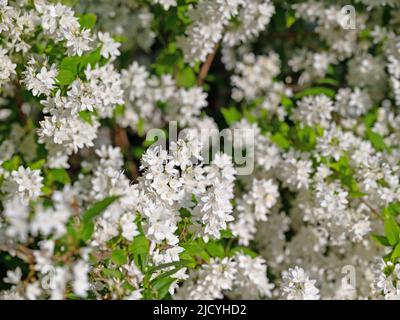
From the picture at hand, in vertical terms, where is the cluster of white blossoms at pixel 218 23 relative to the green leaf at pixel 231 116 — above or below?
above

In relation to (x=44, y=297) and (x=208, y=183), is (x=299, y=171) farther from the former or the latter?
(x=44, y=297)

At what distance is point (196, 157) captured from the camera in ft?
9.12

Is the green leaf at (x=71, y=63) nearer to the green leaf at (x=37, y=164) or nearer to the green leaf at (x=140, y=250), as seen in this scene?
the green leaf at (x=37, y=164)

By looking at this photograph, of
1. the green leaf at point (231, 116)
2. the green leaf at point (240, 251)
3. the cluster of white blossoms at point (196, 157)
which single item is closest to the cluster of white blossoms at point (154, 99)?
the cluster of white blossoms at point (196, 157)

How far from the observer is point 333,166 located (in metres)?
3.47

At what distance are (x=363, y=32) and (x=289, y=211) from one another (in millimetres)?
1355

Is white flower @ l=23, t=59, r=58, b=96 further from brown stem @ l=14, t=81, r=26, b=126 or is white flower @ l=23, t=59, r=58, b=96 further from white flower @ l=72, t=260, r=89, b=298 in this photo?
white flower @ l=72, t=260, r=89, b=298

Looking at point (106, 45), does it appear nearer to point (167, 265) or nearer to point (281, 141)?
→ point (281, 141)

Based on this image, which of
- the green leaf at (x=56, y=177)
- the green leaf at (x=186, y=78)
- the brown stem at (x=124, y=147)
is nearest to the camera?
the green leaf at (x=56, y=177)

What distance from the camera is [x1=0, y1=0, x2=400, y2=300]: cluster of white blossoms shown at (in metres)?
2.47

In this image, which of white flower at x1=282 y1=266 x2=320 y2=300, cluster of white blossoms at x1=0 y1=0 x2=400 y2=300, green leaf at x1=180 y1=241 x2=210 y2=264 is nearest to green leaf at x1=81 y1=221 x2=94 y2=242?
cluster of white blossoms at x1=0 y1=0 x2=400 y2=300

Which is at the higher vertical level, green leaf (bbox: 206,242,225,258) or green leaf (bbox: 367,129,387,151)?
green leaf (bbox: 367,129,387,151)

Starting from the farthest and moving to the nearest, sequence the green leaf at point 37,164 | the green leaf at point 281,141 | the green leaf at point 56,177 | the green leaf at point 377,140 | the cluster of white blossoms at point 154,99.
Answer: the cluster of white blossoms at point 154,99 < the green leaf at point 281,141 < the green leaf at point 377,140 < the green leaf at point 56,177 < the green leaf at point 37,164

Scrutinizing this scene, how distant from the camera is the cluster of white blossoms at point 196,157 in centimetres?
247
